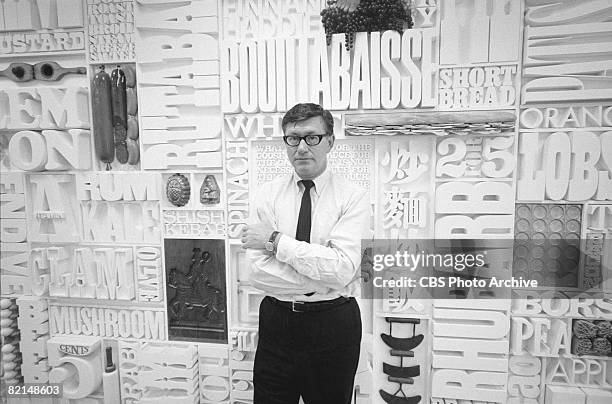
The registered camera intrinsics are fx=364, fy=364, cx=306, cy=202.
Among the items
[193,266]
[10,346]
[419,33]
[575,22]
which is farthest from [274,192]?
[10,346]

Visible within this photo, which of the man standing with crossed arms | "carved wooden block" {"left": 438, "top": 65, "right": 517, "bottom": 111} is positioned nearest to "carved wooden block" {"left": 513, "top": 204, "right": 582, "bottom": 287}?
"carved wooden block" {"left": 438, "top": 65, "right": 517, "bottom": 111}

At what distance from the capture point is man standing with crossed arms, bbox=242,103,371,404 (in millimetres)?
1555

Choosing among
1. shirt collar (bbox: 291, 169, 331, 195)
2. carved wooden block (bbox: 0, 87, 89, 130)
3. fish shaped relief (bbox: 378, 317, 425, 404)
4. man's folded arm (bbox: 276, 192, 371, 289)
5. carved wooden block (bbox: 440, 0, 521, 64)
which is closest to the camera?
man's folded arm (bbox: 276, 192, 371, 289)

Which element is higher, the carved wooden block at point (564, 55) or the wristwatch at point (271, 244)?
the carved wooden block at point (564, 55)

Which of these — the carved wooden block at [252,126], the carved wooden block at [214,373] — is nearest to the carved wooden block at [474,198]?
the carved wooden block at [252,126]

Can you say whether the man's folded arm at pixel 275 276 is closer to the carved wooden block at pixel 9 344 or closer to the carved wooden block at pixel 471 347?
the carved wooden block at pixel 471 347

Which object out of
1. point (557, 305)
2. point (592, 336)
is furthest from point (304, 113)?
point (592, 336)

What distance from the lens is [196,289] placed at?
7.04 ft

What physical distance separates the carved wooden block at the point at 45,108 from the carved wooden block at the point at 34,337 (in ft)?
3.59

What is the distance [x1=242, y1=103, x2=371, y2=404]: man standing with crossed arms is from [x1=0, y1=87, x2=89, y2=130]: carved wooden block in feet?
4.23

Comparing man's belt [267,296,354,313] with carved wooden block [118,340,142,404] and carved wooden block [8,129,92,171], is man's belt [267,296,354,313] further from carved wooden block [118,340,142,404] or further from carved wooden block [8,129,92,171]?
carved wooden block [8,129,92,171]

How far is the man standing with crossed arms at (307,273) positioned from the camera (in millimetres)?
1555

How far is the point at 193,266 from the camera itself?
6.98 ft

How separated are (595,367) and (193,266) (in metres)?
2.27
